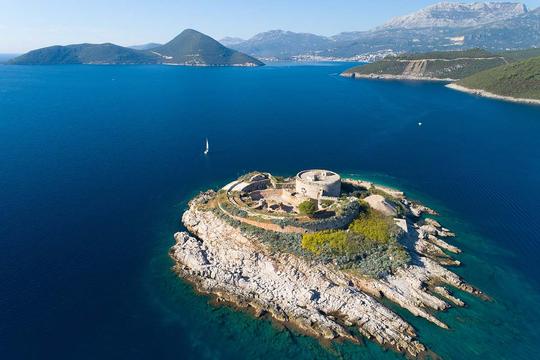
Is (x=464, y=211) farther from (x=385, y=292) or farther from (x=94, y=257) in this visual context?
(x=94, y=257)

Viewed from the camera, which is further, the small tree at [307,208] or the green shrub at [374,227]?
the small tree at [307,208]

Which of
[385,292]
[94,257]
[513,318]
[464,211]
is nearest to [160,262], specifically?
[94,257]

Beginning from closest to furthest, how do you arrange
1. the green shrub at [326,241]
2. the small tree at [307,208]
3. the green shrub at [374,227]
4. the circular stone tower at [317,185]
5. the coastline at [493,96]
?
the green shrub at [326,241], the green shrub at [374,227], the small tree at [307,208], the circular stone tower at [317,185], the coastline at [493,96]

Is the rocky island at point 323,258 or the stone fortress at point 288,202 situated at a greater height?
the stone fortress at point 288,202

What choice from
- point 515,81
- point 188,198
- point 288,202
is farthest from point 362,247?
point 515,81

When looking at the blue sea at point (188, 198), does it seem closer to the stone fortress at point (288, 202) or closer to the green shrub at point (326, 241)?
the stone fortress at point (288, 202)

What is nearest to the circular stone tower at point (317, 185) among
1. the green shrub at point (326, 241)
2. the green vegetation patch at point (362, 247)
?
the green vegetation patch at point (362, 247)

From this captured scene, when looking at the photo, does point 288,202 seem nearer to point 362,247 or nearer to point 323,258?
point 323,258
